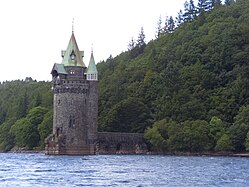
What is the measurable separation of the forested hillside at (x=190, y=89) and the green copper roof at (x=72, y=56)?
2113cm

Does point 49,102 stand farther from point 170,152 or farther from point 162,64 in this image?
point 170,152

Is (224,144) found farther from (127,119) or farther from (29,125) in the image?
(29,125)

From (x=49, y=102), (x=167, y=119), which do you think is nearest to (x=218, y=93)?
(x=167, y=119)

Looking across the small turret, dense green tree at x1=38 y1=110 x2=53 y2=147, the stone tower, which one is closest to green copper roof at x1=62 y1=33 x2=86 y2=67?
the stone tower

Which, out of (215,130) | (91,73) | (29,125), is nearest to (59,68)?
(91,73)

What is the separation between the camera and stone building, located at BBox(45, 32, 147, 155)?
11944cm

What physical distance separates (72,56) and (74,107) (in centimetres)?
988

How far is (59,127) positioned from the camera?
120 m

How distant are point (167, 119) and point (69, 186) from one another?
90.5 meters

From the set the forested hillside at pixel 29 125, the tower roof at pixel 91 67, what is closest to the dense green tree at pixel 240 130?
the tower roof at pixel 91 67

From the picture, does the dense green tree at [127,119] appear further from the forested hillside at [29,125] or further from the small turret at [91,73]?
the small turret at [91,73]

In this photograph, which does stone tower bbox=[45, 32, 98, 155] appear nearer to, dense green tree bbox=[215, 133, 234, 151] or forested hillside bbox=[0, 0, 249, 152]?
forested hillside bbox=[0, 0, 249, 152]

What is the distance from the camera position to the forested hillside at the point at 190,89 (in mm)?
129875

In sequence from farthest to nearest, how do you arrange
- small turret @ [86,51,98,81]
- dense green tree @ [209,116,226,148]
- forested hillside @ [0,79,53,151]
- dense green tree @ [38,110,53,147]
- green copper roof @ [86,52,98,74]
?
forested hillside @ [0,79,53,151] < dense green tree @ [38,110,53,147] < dense green tree @ [209,116,226,148] < green copper roof @ [86,52,98,74] < small turret @ [86,51,98,81]
